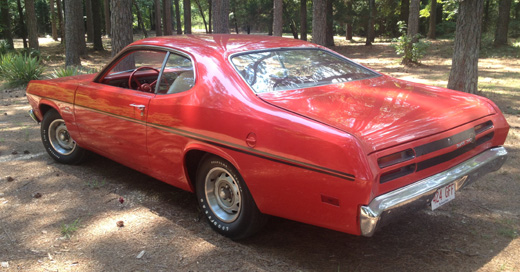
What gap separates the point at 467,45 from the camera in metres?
8.30

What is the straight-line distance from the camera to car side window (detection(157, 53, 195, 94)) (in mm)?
3882

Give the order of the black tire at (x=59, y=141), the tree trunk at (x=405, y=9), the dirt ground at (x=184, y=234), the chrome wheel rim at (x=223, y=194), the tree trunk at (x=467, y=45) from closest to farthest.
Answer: the dirt ground at (x=184, y=234), the chrome wheel rim at (x=223, y=194), the black tire at (x=59, y=141), the tree trunk at (x=467, y=45), the tree trunk at (x=405, y=9)

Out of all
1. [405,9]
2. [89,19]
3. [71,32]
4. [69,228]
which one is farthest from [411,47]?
[89,19]

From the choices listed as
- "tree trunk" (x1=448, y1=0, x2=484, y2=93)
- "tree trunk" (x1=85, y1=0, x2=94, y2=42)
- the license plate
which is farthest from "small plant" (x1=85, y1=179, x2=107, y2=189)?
"tree trunk" (x1=85, y1=0, x2=94, y2=42)

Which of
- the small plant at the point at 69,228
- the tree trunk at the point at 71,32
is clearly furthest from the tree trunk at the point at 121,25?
the small plant at the point at 69,228

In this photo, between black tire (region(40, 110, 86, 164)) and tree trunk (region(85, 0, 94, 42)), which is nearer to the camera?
black tire (region(40, 110, 86, 164))

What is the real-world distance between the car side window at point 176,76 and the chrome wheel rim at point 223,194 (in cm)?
80

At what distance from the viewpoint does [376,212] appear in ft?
8.72

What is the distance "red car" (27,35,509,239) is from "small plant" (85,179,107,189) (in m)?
0.41

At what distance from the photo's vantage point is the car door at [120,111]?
165 inches

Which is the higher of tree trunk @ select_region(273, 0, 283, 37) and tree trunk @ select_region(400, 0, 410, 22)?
tree trunk @ select_region(400, 0, 410, 22)

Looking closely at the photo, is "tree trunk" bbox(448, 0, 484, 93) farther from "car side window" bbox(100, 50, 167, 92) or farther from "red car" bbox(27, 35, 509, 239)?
"car side window" bbox(100, 50, 167, 92)

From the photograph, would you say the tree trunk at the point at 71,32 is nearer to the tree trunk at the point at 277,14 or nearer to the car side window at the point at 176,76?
the tree trunk at the point at 277,14

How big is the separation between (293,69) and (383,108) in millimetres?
986
